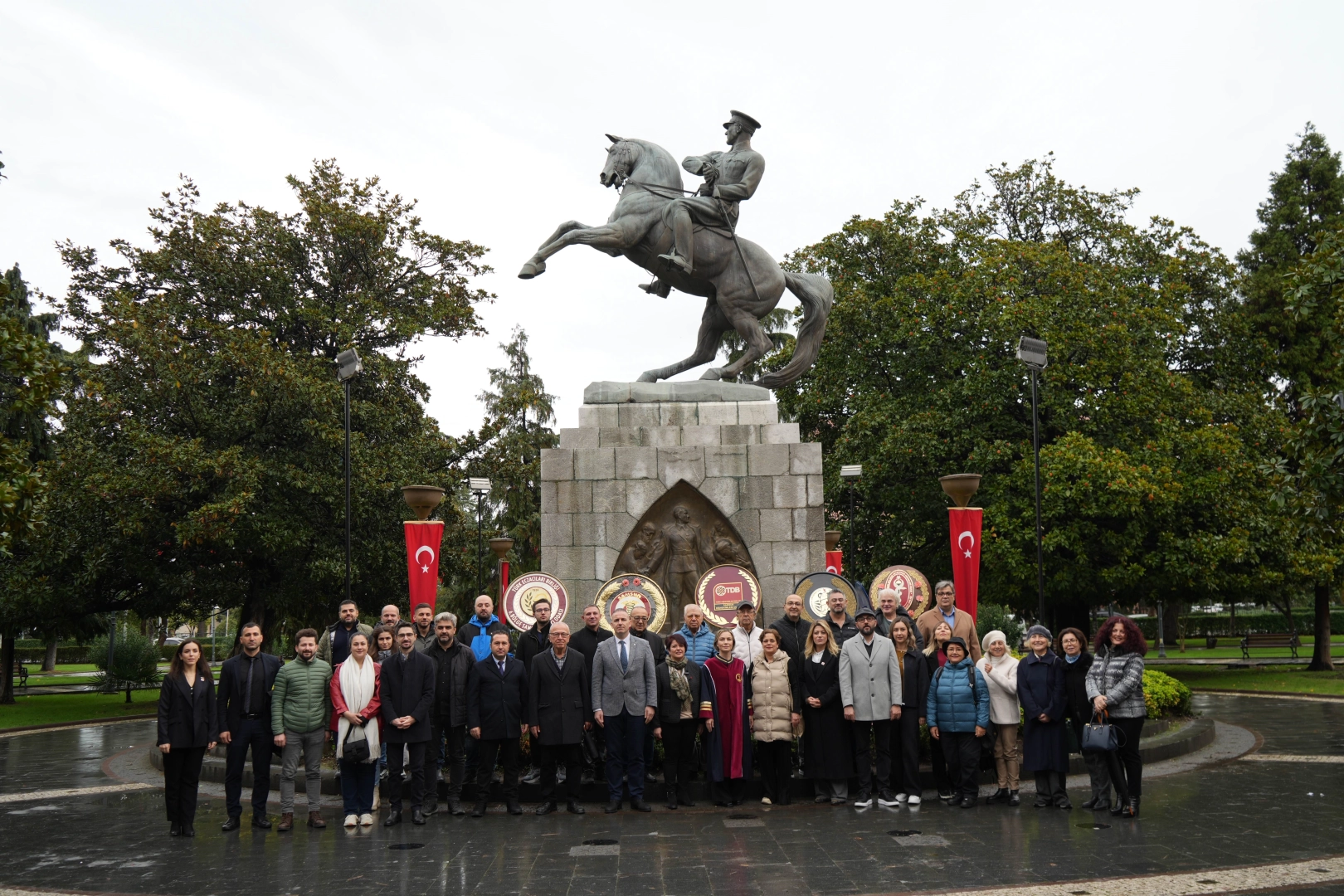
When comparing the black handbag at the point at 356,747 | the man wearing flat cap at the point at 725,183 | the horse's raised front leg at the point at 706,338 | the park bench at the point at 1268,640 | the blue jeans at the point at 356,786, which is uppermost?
the man wearing flat cap at the point at 725,183

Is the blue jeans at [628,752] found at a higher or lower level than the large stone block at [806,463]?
lower

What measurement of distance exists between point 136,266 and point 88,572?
7029mm

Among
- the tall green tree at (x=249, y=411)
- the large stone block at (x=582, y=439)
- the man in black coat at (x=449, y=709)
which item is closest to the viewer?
the man in black coat at (x=449, y=709)

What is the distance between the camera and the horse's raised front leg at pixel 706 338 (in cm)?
1258

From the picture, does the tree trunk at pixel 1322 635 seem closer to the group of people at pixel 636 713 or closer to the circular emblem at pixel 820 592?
the circular emblem at pixel 820 592

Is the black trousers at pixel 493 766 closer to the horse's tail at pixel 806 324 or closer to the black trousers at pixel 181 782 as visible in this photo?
the black trousers at pixel 181 782

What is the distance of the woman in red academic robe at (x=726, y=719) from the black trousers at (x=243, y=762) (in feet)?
11.4

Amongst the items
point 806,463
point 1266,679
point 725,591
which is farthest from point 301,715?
point 1266,679

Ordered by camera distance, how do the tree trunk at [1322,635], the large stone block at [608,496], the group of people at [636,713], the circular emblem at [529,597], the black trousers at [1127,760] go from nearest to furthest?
1. the black trousers at [1127,760]
2. the group of people at [636,713]
3. the circular emblem at [529,597]
4. the large stone block at [608,496]
5. the tree trunk at [1322,635]

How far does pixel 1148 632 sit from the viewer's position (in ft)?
158

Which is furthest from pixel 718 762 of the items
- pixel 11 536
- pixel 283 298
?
pixel 283 298

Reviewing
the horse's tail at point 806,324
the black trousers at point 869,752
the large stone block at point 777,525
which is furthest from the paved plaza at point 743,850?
the horse's tail at point 806,324

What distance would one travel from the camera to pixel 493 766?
920 centimetres

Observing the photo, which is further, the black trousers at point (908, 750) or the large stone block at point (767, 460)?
the large stone block at point (767, 460)
